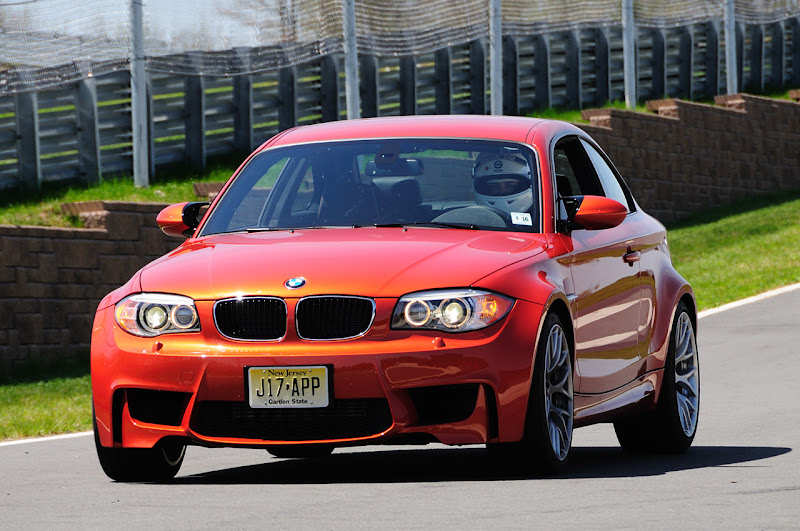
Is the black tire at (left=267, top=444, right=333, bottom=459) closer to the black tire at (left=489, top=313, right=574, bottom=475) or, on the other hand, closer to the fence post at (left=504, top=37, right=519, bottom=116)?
the black tire at (left=489, top=313, right=574, bottom=475)

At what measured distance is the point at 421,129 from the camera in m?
9.08

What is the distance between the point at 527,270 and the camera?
7.77m

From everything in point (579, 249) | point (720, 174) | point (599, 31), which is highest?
point (579, 249)

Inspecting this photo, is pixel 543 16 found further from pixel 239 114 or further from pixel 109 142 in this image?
pixel 109 142

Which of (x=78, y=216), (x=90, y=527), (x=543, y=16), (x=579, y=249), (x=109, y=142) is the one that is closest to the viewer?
(x=90, y=527)

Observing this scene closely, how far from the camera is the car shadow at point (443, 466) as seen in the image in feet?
26.7

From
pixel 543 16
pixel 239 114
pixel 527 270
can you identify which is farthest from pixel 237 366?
pixel 543 16

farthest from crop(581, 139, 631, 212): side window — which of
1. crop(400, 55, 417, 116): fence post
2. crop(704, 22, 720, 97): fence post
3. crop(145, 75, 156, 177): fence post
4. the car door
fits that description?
crop(704, 22, 720, 97): fence post

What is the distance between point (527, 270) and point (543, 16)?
1919 cm

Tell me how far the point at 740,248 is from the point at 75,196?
9.97m

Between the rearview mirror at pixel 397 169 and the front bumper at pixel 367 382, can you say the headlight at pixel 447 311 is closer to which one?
the front bumper at pixel 367 382

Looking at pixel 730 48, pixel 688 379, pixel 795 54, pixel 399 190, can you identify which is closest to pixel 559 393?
pixel 399 190

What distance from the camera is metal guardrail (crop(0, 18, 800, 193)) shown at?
736 inches

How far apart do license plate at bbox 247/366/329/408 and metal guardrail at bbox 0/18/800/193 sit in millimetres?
11345
